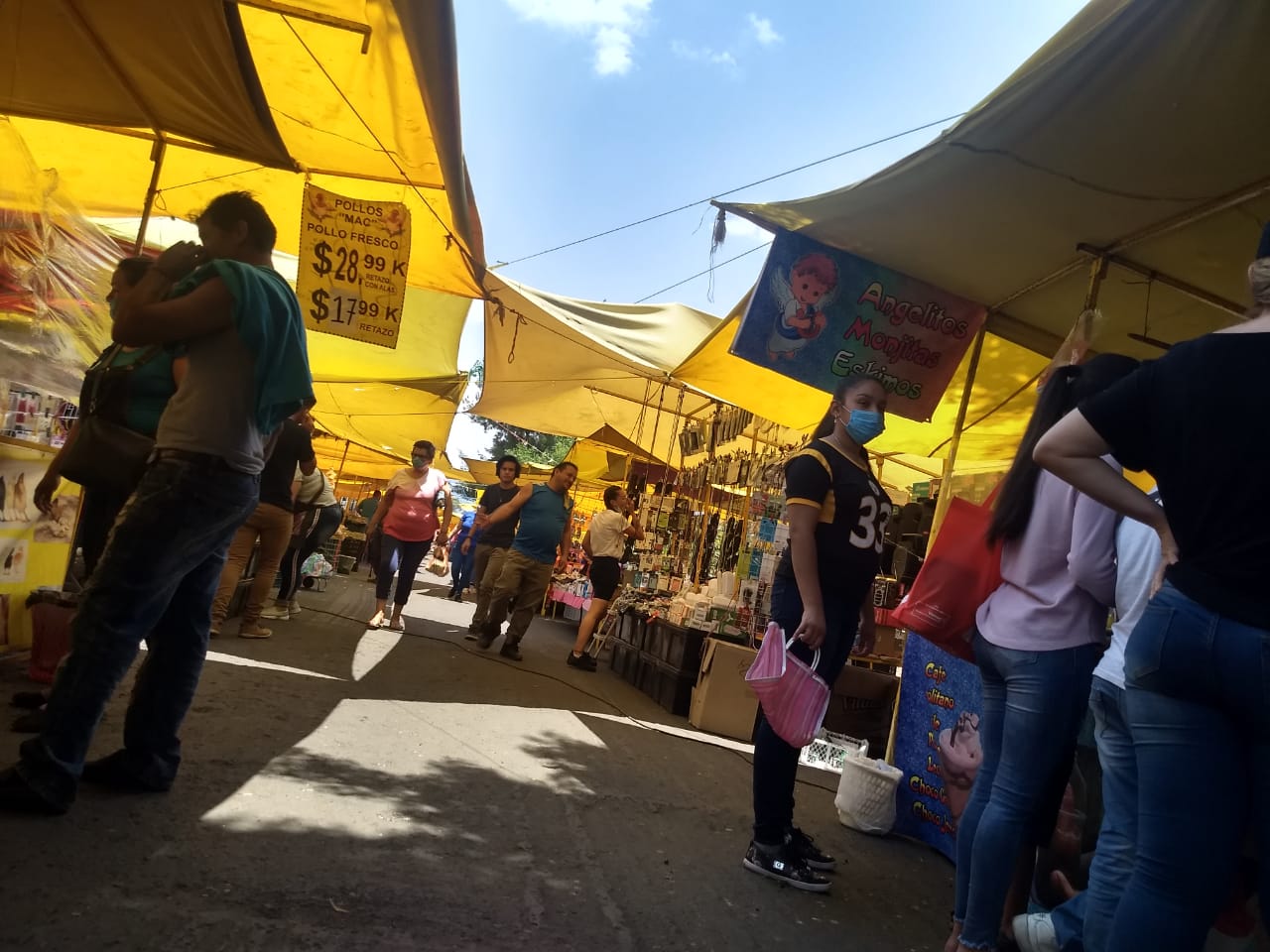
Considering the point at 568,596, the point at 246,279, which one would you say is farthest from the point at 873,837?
the point at 568,596

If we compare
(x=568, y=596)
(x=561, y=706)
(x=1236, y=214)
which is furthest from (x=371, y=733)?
(x=568, y=596)

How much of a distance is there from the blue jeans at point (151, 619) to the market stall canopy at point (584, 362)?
557 centimetres

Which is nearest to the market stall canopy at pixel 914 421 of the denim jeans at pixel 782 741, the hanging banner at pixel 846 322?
the hanging banner at pixel 846 322

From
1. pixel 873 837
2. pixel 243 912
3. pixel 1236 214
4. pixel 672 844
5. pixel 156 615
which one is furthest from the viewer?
pixel 873 837

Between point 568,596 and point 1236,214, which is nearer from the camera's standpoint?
point 1236,214

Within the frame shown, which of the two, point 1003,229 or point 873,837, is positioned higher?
point 1003,229

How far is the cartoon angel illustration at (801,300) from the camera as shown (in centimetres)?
572

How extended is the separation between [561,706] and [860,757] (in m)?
2.51

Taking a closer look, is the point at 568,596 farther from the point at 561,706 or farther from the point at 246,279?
the point at 246,279

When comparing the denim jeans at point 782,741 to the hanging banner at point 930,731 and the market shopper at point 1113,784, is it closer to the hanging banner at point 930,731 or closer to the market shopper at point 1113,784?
the hanging banner at point 930,731

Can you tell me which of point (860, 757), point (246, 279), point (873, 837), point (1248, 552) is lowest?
point (873, 837)

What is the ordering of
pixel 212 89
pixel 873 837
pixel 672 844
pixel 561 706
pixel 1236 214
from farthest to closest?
1. pixel 561 706
2. pixel 212 89
3. pixel 873 837
4. pixel 1236 214
5. pixel 672 844

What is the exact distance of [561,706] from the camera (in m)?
6.45

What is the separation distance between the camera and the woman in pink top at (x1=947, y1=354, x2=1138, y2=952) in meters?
2.53
